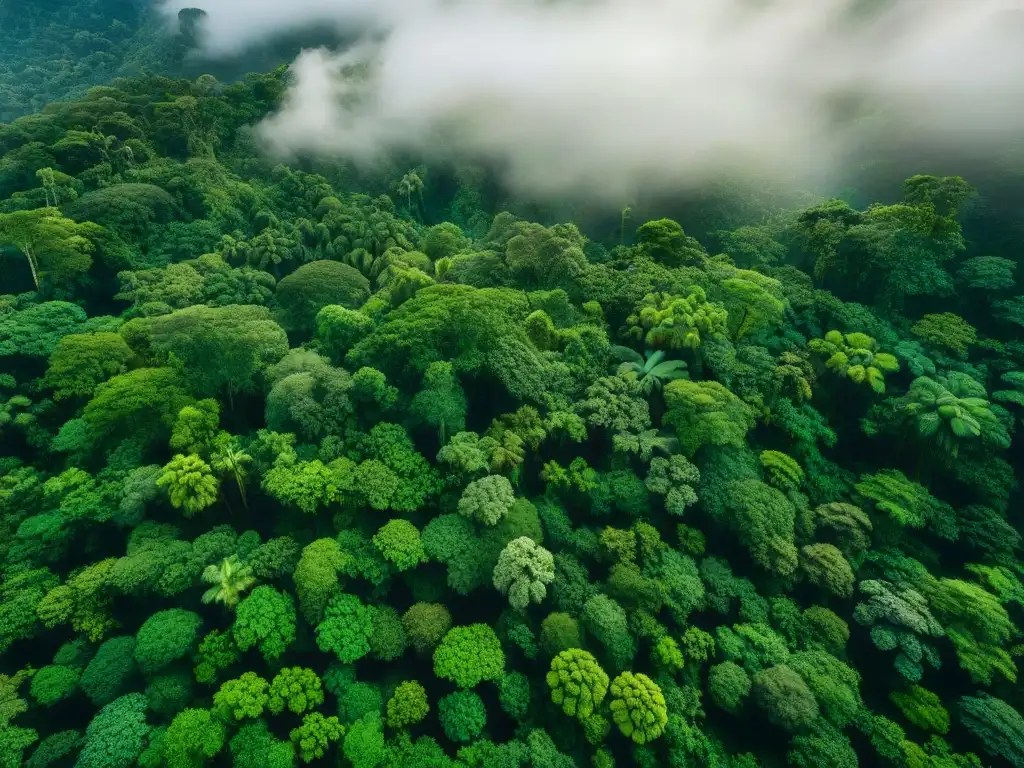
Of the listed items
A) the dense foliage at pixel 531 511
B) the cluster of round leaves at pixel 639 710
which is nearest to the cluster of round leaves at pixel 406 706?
the dense foliage at pixel 531 511

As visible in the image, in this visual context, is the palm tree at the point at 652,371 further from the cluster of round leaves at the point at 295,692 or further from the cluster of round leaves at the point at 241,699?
the cluster of round leaves at the point at 241,699

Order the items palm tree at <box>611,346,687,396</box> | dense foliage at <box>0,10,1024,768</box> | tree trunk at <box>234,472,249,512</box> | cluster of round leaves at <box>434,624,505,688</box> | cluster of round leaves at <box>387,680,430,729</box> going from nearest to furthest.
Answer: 1. cluster of round leaves at <box>387,680,430,729</box>
2. dense foliage at <box>0,10,1024,768</box>
3. cluster of round leaves at <box>434,624,505,688</box>
4. tree trunk at <box>234,472,249,512</box>
5. palm tree at <box>611,346,687,396</box>

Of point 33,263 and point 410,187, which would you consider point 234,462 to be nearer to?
point 33,263

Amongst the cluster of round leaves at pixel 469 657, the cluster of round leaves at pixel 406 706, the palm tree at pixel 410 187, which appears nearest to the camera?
the cluster of round leaves at pixel 406 706

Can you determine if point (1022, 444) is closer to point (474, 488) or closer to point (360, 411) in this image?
point (474, 488)

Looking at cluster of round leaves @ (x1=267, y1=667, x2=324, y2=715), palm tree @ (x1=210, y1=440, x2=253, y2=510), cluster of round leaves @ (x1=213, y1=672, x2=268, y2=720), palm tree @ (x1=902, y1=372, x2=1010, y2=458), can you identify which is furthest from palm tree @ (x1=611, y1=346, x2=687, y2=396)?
cluster of round leaves @ (x1=213, y1=672, x2=268, y2=720)

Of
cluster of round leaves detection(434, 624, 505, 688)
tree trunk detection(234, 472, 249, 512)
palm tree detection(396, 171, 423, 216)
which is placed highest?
palm tree detection(396, 171, 423, 216)

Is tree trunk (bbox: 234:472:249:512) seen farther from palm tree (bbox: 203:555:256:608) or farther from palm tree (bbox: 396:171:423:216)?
palm tree (bbox: 396:171:423:216)
